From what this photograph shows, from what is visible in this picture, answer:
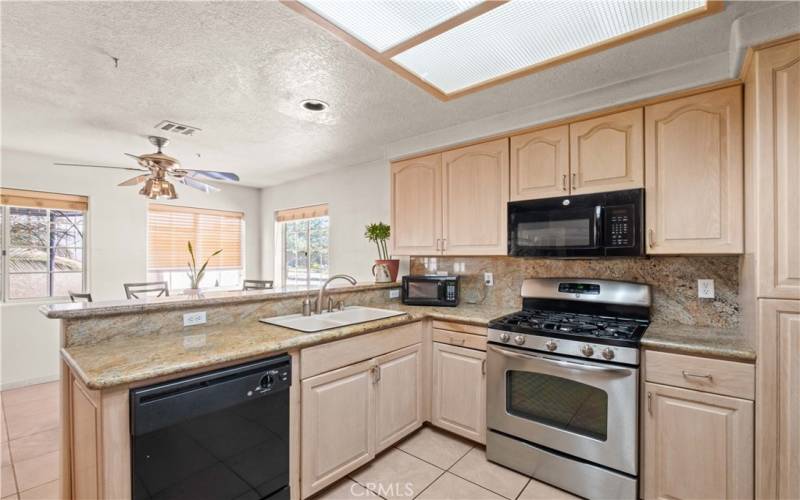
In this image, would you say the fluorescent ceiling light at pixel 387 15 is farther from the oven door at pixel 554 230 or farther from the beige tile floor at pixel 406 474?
the beige tile floor at pixel 406 474

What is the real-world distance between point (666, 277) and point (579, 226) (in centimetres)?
65

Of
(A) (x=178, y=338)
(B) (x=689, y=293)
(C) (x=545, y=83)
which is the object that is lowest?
(A) (x=178, y=338)

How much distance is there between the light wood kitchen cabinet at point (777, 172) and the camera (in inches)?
59.0

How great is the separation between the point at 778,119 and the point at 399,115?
2059 millimetres

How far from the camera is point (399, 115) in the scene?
2.72m

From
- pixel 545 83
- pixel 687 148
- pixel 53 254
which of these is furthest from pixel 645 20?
pixel 53 254

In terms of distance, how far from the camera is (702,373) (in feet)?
5.52

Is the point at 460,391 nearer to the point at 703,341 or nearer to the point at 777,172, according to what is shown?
the point at 703,341

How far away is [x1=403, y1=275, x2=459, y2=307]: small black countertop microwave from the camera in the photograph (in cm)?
289

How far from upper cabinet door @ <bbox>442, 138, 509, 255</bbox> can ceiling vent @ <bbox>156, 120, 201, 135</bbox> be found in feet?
7.02

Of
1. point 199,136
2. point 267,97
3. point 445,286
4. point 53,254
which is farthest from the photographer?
point 53,254

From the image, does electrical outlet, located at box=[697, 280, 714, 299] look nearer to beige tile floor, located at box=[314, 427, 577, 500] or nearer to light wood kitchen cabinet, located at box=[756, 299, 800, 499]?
light wood kitchen cabinet, located at box=[756, 299, 800, 499]

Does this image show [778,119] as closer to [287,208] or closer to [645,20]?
[645,20]

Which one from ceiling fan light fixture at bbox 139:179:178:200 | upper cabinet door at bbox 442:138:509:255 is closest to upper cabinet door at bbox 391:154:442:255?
upper cabinet door at bbox 442:138:509:255
